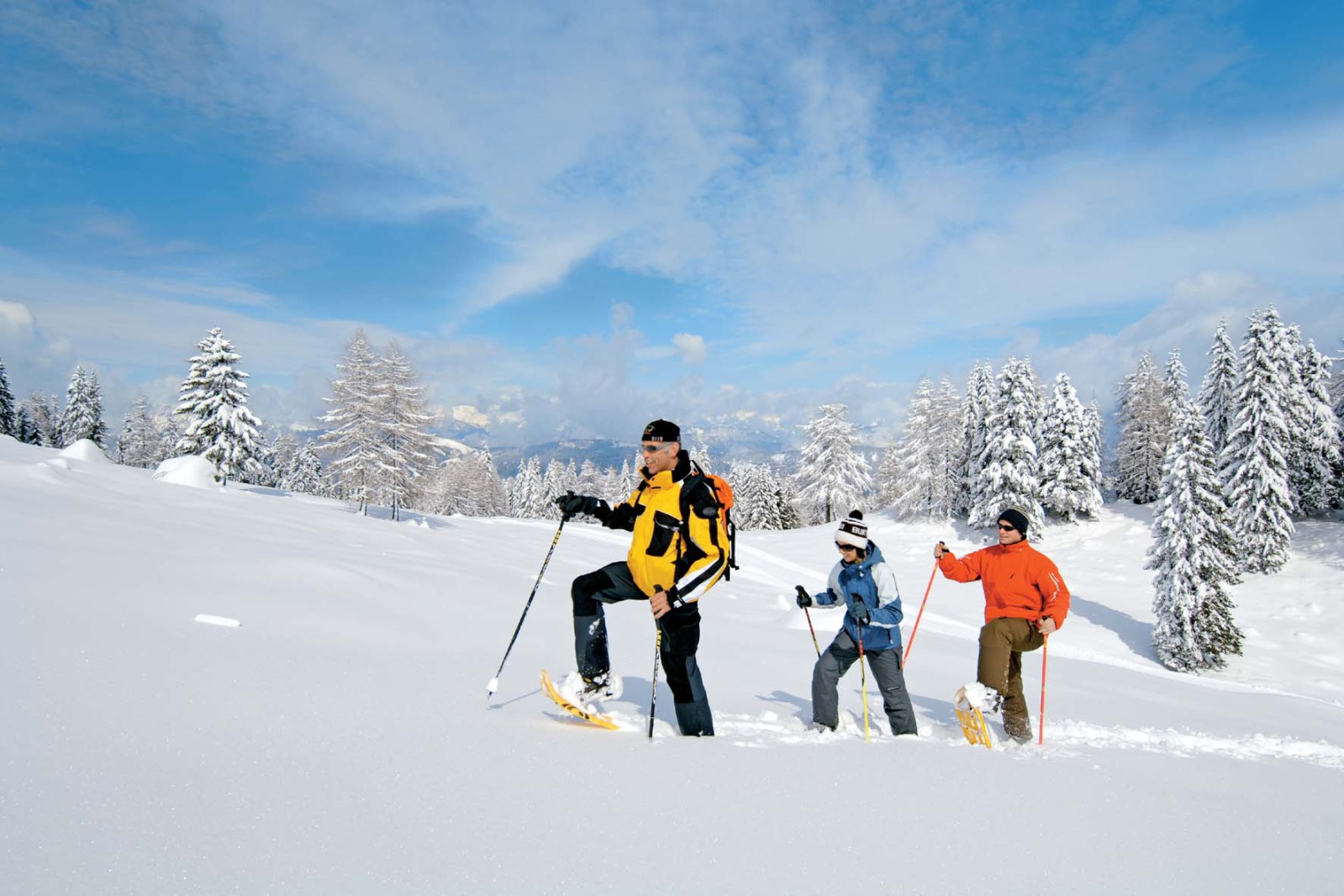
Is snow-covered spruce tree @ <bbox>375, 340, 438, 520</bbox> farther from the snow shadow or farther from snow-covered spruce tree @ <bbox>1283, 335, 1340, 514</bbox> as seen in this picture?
snow-covered spruce tree @ <bbox>1283, 335, 1340, 514</bbox>

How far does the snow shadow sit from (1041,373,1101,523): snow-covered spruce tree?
475 inches

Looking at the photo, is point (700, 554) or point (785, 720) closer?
point (700, 554)

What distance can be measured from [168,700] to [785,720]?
434 centimetres

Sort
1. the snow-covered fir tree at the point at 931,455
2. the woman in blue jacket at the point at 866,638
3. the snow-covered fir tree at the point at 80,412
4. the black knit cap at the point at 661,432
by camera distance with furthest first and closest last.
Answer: the snow-covered fir tree at the point at 80,412 < the snow-covered fir tree at the point at 931,455 < the woman in blue jacket at the point at 866,638 < the black knit cap at the point at 661,432

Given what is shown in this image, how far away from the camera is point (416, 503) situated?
108 ft

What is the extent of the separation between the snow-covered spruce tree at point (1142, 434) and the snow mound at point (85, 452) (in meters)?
57.0

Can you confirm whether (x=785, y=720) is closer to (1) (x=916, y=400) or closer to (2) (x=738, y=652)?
(2) (x=738, y=652)

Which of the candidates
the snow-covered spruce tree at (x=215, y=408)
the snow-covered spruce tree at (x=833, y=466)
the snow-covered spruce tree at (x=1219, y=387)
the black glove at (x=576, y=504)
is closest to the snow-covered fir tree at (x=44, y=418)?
the snow-covered spruce tree at (x=215, y=408)

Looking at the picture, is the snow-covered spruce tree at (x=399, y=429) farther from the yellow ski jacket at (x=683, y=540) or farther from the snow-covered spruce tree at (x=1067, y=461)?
the snow-covered spruce tree at (x=1067, y=461)

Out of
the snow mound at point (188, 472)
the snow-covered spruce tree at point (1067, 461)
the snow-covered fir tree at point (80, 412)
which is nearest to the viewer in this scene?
the snow mound at point (188, 472)

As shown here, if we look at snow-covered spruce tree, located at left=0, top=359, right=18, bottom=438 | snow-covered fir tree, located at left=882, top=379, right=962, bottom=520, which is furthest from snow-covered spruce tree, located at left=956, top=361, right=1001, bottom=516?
snow-covered spruce tree, located at left=0, top=359, right=18, bottom=438

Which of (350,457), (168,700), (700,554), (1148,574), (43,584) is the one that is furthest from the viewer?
(1148,574)

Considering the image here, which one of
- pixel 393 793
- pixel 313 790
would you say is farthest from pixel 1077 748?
pixel 313 790

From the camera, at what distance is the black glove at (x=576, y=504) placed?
15.3 feet
